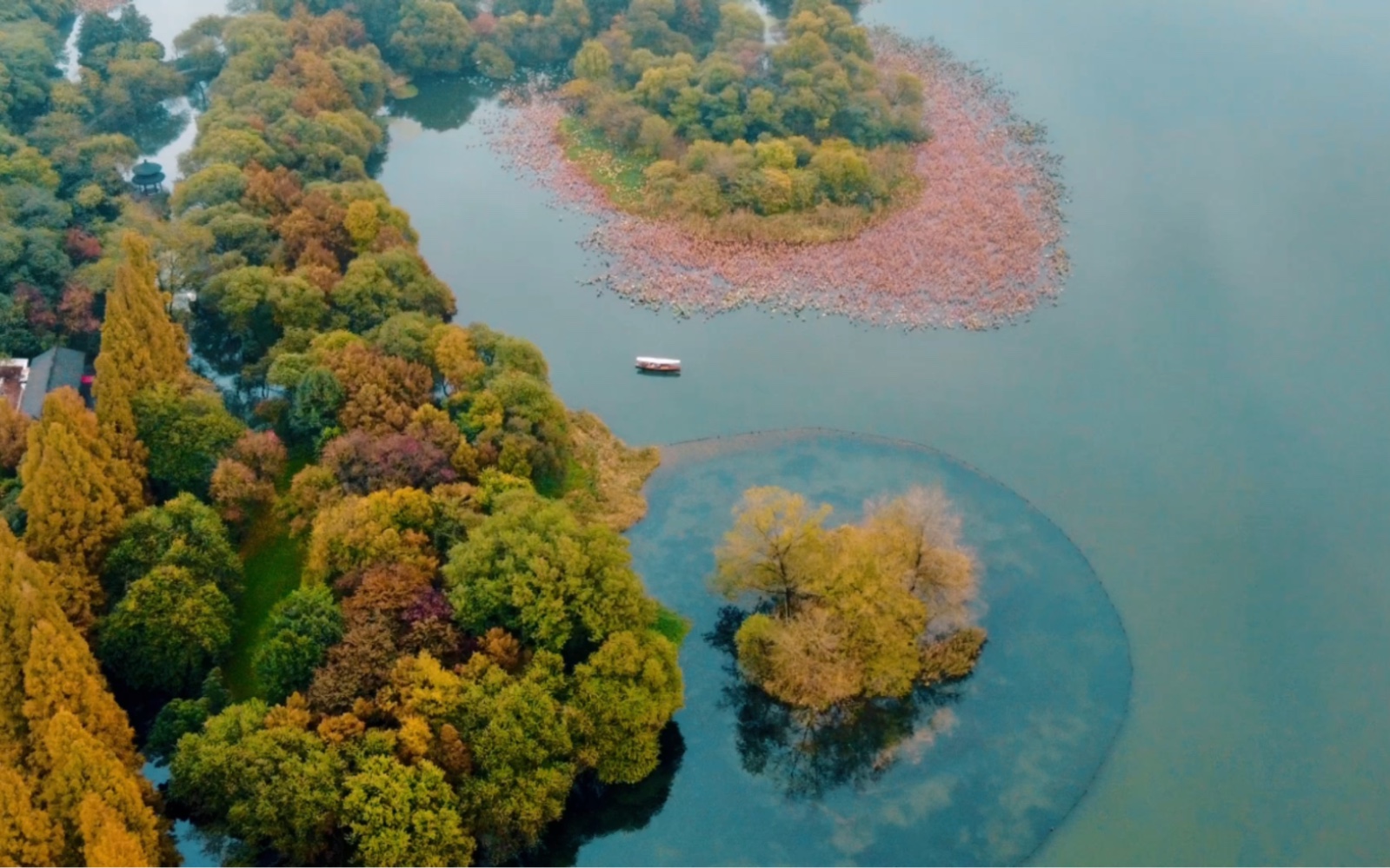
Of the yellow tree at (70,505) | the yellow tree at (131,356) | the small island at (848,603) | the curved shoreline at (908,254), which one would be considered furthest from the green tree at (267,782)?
the curved shoreline at (908,254)

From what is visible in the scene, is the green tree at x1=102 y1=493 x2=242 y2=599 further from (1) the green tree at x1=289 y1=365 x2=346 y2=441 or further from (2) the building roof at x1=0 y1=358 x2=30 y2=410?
(2) the building roof at x1=0 y1=358 x2=30 y2=410

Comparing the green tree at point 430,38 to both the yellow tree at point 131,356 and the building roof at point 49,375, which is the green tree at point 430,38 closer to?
the yellow tree at point 131,356

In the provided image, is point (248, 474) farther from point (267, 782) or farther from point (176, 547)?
point (267, 782)

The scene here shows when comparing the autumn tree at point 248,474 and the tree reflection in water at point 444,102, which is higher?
the tree reflection in water at point 444,102

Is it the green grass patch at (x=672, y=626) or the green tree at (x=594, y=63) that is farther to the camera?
the green tree at (x=594, y=63)

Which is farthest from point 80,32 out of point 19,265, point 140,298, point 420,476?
point 420,476

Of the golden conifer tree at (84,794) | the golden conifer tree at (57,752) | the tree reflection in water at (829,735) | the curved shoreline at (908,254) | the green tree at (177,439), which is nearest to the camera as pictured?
the golden conifer tree at (57,752)
